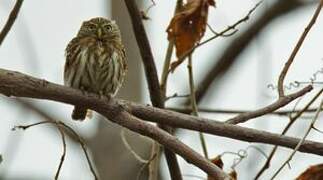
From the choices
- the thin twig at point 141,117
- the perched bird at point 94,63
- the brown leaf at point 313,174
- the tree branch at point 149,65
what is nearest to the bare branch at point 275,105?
the thin twig at point 141,117

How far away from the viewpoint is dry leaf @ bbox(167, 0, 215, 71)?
425 cm

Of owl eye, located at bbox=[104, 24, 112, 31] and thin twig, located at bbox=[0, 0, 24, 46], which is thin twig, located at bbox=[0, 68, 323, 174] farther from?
owl eye, located at bbox=[104, 24, 112, 31]

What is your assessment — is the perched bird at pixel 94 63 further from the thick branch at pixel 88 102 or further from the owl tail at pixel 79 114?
the thick branch at pixel 88 102

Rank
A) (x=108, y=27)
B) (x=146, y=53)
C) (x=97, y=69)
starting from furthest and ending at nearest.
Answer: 1. (x=108, y=27)
2. (x=97, y=69)
3. (x=146, y=53)

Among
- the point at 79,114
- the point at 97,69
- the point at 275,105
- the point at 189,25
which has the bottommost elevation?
the point at 79,114

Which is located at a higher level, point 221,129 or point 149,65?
point 149,65

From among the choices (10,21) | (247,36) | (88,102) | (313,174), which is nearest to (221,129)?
(313,174)

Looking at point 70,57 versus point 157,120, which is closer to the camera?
point 157,120

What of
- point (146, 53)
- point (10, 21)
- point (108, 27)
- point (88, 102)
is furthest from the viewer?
point (108, 27)

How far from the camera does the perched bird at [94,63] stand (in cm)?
474

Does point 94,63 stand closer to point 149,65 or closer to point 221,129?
point 149,65

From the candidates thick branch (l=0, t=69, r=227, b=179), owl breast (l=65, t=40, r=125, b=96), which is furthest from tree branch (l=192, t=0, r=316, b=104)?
thick branch (l=0, t=69, r=227, b=179)

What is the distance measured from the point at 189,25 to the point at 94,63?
0.81 metres

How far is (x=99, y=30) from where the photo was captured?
5184 mm
